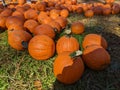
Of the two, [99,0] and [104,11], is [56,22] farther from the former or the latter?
[99,0]

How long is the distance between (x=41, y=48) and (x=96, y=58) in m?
0.82

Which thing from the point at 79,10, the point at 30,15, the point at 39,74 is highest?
the point at 30,15

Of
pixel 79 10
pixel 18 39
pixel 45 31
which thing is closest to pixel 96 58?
pixel 45 31

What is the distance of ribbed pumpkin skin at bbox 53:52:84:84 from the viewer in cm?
272

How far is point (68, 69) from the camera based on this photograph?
2713 millimetres

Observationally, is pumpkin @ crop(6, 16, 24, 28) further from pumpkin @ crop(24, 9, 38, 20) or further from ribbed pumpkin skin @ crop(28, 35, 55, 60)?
ribbed pumpkin skin @ crop(28, 35, 55, 60)

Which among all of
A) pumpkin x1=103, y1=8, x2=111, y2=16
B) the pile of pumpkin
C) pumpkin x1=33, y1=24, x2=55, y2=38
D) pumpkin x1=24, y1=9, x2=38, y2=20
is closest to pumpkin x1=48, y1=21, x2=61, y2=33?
the pile of pumpkin

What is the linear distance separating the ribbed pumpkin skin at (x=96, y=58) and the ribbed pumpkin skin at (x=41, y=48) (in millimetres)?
529

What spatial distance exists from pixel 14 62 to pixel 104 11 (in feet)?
11.2

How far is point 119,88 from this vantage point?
9.27 feet

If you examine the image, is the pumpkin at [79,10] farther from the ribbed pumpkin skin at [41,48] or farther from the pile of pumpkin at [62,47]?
the ribbed pumpkin skin at [41,48]

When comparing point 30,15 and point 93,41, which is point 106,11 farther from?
point 93,41

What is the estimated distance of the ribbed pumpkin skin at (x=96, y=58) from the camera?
9.52 ft

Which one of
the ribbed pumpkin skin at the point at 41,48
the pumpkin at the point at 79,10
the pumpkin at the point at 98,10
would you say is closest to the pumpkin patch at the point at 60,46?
the ribbed pumpkin skin at the point at 41,48
